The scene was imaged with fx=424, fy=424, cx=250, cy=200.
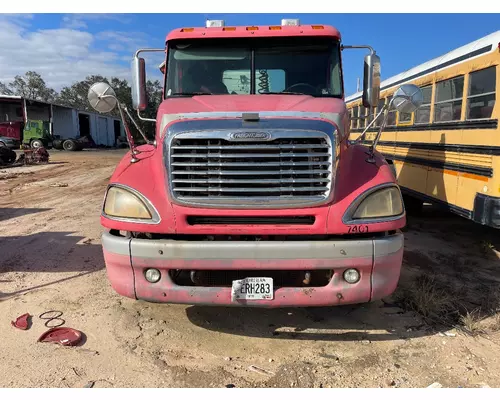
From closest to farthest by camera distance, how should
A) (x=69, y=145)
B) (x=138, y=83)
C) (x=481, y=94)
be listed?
(x=138, y=83) → (x=481, y=94) → (x=69, y=145)

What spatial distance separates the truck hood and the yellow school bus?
1.79 ft

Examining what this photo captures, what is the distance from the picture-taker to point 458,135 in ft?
17.8

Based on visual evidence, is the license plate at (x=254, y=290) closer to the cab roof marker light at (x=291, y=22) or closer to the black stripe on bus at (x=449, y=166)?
the cab roof marker light at (x=291, y=22)

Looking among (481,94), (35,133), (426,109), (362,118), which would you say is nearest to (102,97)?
(481,94)

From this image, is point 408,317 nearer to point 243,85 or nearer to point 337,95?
point 337,95

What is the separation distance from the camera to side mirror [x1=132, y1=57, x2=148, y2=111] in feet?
14.3

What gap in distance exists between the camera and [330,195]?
119 inches

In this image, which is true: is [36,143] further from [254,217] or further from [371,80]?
[254,217]

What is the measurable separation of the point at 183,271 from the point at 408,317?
2011 millimetres

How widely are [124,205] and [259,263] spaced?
42.2 inches

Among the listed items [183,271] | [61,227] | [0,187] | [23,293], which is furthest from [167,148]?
[0,187]

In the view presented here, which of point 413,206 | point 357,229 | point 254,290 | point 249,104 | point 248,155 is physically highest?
point 249,104

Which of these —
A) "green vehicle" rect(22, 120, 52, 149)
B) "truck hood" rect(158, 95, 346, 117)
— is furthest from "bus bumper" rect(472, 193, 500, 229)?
"green vehicle" rect(22, 120, 52, 149)

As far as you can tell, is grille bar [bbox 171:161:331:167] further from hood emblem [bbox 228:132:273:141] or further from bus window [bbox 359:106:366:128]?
bus window [bbox 359:106:366:128]
